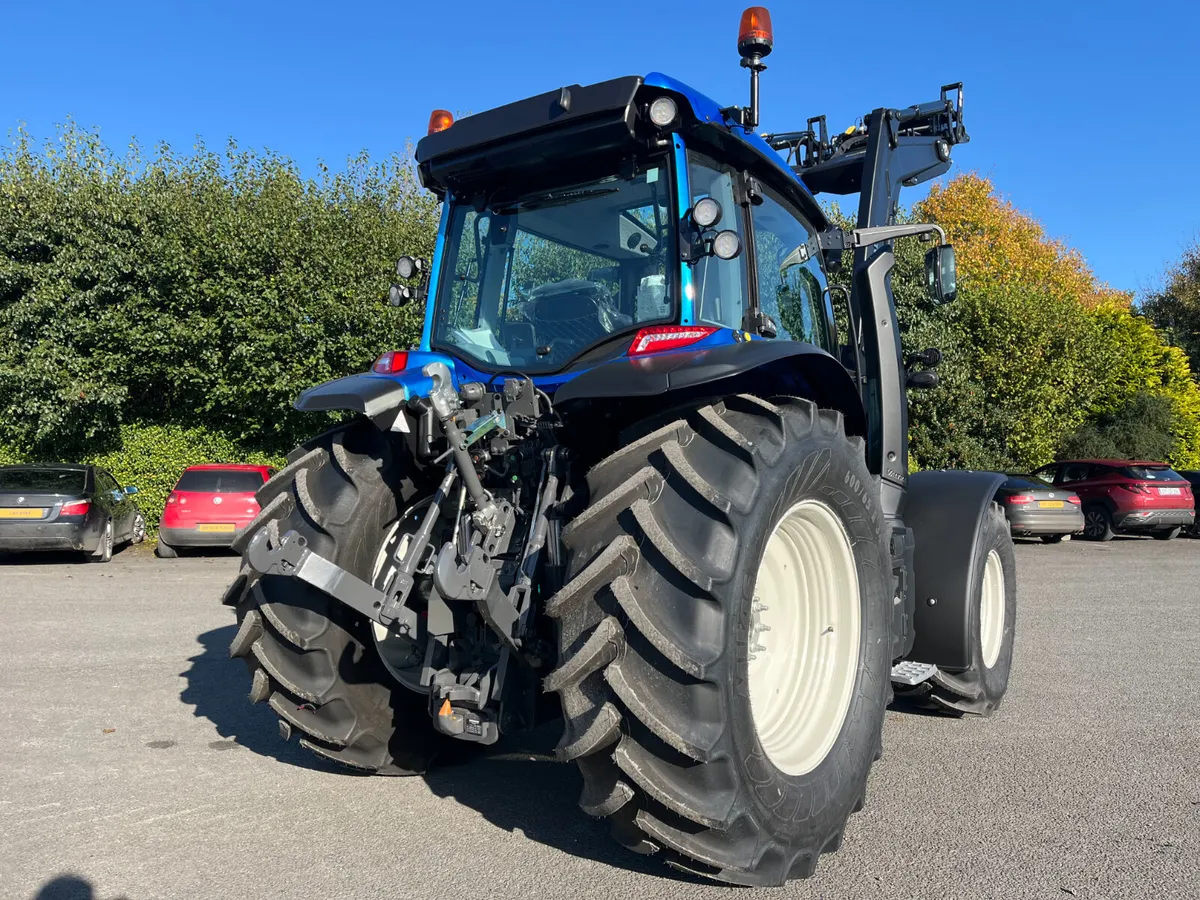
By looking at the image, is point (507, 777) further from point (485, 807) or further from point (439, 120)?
point (439, 120)

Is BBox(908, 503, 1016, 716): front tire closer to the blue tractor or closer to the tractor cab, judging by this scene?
the blue tractor

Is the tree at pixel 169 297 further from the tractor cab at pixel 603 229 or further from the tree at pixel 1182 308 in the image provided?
the tree at pixel 1182 308

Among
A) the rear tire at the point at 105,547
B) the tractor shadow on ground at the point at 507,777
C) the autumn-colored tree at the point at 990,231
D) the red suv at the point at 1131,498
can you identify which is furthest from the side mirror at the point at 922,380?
the autumn-colored tree at the point at 990,231

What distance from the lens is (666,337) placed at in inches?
135

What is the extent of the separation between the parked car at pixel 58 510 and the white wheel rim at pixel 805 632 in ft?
41.6

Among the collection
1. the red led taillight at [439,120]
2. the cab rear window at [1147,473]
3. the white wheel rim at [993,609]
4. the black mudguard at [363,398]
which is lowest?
the white wheel rim at [993,609]

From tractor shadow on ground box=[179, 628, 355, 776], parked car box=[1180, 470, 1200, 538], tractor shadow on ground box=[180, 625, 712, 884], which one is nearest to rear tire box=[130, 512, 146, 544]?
tractor shadow on ground box=[179, 628, 355, 776]

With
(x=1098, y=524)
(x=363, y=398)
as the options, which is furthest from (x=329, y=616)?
(x=1098, y=524)

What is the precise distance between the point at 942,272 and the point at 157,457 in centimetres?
1555

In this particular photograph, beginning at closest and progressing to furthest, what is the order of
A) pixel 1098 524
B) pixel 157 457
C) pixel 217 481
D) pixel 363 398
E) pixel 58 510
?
pixel 363 398 → pixel 58 510 → pixel 217 481 → pixel 157 457 → pixel 1098 524

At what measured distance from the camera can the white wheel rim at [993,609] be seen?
18.0 ft

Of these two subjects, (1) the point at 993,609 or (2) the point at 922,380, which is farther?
(1) the point at 993,609

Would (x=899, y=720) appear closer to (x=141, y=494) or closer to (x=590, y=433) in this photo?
(x=590, y=433)

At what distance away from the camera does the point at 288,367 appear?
621 inches
